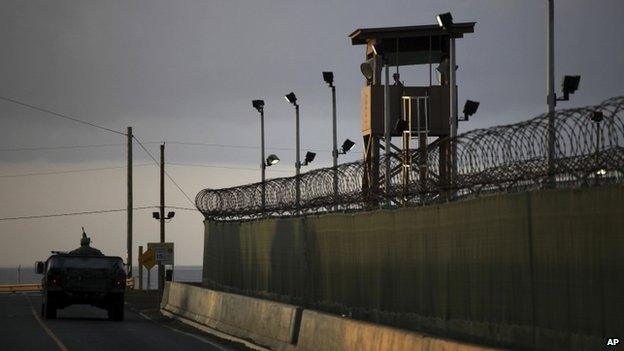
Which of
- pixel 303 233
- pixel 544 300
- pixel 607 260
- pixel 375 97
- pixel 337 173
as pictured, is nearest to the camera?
pixel 607 260

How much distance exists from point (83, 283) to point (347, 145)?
848 centimetres

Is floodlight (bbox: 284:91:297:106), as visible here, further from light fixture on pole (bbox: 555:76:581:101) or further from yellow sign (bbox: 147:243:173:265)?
yellow sign (bbox: 147:243:173:265)

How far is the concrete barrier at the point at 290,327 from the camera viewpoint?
1830 cm

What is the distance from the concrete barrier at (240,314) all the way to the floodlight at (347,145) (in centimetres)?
613

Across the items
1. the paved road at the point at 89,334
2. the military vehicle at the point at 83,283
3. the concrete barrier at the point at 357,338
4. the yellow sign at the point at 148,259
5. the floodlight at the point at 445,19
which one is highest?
the floodlight at the point at 445,19

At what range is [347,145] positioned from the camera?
4200cm

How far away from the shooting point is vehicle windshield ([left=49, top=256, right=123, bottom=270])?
133ft

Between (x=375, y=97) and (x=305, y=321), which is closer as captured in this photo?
(x=305, y=321)

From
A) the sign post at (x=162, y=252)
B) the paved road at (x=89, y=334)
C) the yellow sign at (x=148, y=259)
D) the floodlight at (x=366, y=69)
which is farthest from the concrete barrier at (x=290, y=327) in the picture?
the sign post at (x=162, y=252)

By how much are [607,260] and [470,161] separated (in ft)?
13.4

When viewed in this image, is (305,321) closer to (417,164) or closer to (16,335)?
(417,164)

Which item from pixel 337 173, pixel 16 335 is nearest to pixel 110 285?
pixel 16 335

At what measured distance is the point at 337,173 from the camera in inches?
1013

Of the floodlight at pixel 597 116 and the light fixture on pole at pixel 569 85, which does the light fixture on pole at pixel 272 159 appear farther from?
the floodlight at pixel 597 116
